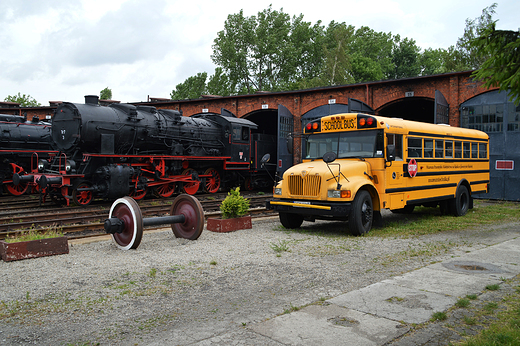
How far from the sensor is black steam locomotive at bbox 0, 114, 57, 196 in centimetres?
1688

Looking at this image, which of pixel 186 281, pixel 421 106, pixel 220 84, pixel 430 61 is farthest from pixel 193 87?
pixel 186 281

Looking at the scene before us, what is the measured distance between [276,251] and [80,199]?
9292mm

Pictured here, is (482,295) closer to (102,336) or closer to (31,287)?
(102,336)

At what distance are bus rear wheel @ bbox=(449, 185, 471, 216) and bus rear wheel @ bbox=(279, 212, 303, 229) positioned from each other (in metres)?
5.25

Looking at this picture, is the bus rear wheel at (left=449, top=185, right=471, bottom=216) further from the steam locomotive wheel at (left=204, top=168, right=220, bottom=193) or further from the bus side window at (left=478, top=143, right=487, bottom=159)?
the steam locomotive wheel at (left=204, top=168, right=220, bottom=193)

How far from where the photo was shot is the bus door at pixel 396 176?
30.7ft

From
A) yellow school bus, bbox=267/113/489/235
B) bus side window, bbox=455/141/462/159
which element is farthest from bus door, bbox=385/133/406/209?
bus side window, bbox=455/141/462/159

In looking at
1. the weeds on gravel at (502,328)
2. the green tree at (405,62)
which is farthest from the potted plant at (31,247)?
the green tree at (405,62)

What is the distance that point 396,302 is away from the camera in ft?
15.0

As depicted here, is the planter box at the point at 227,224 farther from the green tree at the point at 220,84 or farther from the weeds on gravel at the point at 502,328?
the green tree at the point at 220,84

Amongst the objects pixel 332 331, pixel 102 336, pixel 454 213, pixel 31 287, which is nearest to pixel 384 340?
pixel 332 331

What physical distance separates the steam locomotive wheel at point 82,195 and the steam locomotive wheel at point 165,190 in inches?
113

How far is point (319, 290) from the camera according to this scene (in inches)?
203

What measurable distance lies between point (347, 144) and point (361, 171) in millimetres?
898
